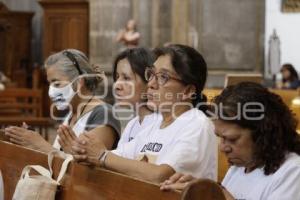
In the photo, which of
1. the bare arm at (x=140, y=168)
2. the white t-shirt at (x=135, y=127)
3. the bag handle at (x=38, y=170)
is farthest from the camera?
the white t-shirt at (x=135, y=127)

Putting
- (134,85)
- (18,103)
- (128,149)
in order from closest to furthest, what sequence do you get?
(128,149), (134,85), (18,103)

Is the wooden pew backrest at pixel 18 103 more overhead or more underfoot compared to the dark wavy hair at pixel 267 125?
more underfoot

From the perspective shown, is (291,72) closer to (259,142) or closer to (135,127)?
(135,127)

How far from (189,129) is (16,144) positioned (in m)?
1.12

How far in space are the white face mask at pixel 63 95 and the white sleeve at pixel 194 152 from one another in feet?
3.54

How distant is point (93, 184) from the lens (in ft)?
8.87

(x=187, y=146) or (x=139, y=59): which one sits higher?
(x=139, y=59)

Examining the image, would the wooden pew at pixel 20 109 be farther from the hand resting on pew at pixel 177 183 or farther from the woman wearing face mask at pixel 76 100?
the hand resting on pew at pixel 177 183

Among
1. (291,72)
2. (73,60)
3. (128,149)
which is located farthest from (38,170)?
(291,72)

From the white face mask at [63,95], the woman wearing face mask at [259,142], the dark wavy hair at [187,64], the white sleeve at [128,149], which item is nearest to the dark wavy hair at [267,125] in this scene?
the woman wearing face mask at [259,142]

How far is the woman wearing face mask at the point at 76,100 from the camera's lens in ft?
11.5

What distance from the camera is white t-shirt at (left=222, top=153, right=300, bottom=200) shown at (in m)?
2.36

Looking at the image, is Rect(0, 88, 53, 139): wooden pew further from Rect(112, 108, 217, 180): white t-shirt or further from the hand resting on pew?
the hand resting on pew

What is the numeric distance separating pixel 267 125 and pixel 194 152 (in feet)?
1.29
